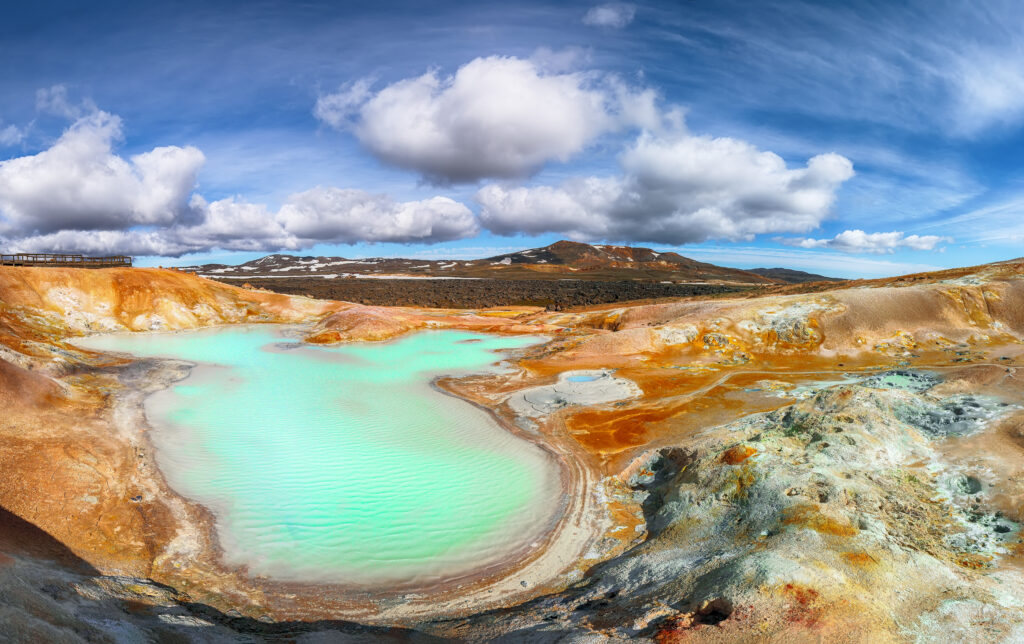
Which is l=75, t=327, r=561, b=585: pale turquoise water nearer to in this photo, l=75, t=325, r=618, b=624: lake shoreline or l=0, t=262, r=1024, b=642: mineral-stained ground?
l=75, t=325, r=618, b=624: lake shoreline

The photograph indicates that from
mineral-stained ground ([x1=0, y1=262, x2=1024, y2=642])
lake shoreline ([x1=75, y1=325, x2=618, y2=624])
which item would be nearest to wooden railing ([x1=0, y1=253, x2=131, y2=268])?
mineral-stained ground ([x1=0, y1=262, x2=1024, y2=642])

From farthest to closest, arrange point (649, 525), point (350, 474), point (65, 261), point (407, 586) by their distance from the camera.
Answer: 1. point (65, 261)
2. point (350, 474)
3. point (649, 525)
4. point (407, 586)

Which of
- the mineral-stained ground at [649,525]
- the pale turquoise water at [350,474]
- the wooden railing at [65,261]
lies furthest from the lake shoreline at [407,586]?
the wooden railing at [65,261]

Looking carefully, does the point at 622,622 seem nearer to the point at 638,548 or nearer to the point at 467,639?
the point at 467,639

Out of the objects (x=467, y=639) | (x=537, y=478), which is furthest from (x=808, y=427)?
(x=467, y=639)

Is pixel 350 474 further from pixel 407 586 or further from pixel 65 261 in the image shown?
pixel 65 261

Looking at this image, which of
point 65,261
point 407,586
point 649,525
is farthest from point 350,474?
point 65,261
